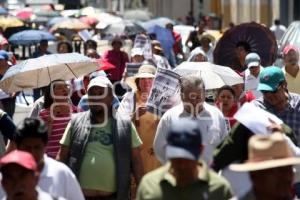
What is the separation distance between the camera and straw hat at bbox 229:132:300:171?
5969mm

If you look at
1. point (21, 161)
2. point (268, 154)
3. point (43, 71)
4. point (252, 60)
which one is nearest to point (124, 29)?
point (252, 60)

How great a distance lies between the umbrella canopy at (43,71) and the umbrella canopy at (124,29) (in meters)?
26.4

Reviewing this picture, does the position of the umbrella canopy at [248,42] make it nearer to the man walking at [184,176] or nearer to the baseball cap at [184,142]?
the man walking at [184,176]

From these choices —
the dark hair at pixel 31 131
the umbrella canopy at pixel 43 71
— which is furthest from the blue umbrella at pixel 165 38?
the dark hair at pixel 31 131

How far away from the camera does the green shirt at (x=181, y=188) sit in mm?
6629

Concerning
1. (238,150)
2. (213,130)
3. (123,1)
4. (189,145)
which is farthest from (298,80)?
(123,1)

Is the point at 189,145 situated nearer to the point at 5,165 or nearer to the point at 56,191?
the point at 5,165

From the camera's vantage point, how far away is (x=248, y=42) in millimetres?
17031

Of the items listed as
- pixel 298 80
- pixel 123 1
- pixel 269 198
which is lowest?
pixel 123 1

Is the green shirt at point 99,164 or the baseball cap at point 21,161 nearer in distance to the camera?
the baseball cap at point 21,161

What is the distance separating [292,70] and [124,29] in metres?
27.3

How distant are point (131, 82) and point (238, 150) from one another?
550 cm

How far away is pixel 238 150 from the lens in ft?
25.3

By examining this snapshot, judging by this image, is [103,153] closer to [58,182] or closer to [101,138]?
[101,138]
